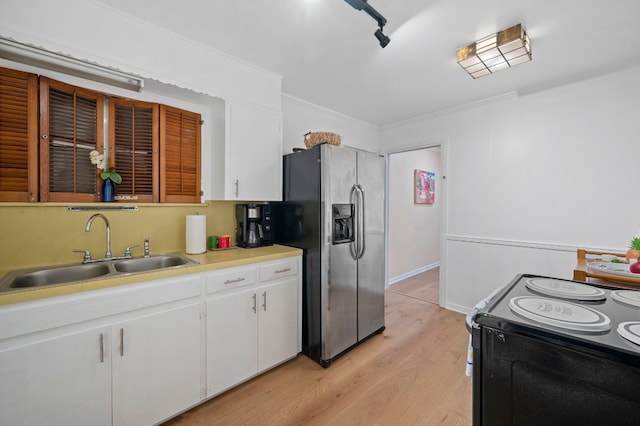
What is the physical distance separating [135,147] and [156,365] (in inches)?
61.8

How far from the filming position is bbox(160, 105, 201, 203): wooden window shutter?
215 cm

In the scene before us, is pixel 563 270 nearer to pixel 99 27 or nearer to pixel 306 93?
pixel 306 93

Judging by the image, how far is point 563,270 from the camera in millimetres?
2580

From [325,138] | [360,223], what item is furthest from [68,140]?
[360,223]

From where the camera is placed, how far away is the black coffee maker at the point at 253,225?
2.38m

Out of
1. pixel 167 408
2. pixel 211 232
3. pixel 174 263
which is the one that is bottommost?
pixel 167 408

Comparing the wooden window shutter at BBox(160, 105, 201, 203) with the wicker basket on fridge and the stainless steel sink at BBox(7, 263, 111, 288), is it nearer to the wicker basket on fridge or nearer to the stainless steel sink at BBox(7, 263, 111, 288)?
the stainless steel sink at BBox(7, 263, 111, 288)

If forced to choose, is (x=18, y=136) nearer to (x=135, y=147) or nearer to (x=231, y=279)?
(x=135, y=147)

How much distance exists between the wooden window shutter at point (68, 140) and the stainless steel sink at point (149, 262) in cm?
51

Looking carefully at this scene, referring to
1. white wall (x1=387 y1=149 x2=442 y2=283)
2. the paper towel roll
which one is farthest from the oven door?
white wall (x1=387 y1=149 x2=442 y2=283)

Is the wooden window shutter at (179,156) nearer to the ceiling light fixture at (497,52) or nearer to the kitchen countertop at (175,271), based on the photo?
the kitchen countertop at (175,271)

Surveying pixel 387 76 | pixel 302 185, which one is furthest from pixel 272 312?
pixel 387 76

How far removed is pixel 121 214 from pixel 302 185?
1.42 m

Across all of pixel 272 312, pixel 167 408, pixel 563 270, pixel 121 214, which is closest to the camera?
pixel 167 408
